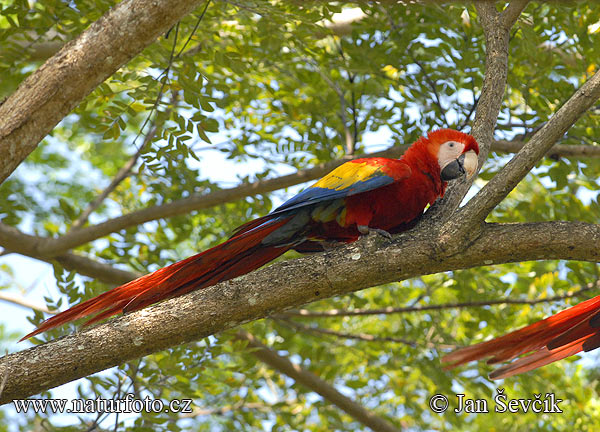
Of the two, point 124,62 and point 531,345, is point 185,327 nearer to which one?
point 124,62

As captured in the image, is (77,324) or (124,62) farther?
(77,324)

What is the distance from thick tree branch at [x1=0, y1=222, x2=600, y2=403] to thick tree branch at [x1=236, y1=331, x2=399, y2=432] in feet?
5.47

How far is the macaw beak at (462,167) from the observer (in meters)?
2.50

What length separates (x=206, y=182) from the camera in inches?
152

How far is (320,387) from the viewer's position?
12.0 ft

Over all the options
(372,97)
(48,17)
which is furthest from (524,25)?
(48,17)

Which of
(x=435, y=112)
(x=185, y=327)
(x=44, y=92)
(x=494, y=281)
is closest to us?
(x=185, y=327)

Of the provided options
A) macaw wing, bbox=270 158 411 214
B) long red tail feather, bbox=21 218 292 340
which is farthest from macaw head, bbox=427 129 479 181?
long red tail feather, bbox=21 218 292 340

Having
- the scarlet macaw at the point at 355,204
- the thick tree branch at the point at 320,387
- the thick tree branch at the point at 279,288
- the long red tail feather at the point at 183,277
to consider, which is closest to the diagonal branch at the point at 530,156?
the thick tree branch at the point at 279,288

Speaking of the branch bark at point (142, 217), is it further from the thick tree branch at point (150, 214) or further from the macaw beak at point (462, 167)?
the macaw beak at point (462, 167)

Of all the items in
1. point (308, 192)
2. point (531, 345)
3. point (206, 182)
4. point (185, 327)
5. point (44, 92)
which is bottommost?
point (531, 345)

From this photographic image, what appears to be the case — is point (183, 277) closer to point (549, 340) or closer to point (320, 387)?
point (549, 340)

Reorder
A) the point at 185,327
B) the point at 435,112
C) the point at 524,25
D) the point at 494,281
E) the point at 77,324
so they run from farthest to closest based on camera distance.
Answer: the point at 494,281 < the point at 435,112 < the point at 77,324 < the point at 524,25 < the point at 185,327

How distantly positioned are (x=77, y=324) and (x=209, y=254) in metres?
1.21
